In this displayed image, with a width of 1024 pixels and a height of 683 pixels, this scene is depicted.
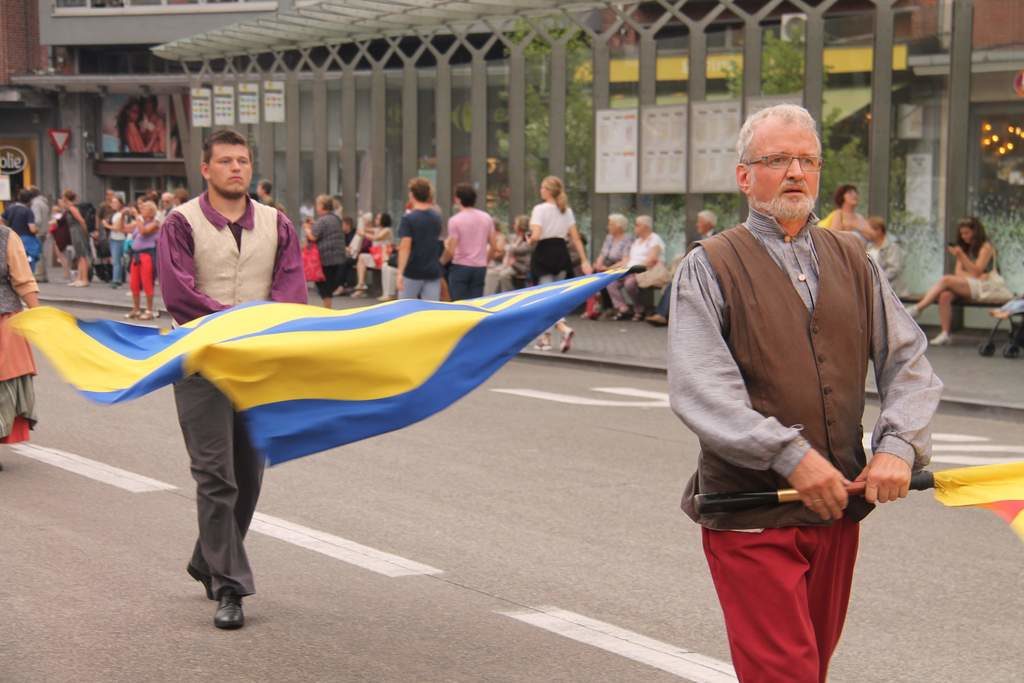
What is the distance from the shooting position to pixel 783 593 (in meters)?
3.52

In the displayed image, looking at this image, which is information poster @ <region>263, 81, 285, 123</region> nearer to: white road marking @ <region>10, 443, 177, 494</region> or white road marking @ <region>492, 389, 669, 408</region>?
white road marking @ <region>492, 389, 669, 408</region>

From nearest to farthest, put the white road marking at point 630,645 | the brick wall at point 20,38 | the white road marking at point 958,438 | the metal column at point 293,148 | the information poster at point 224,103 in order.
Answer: the white road marking at point 630,645 < the white road marking at point 958,438 < the metal column at point 293,148 < the information poster at point 224,103 < the brick wall at point 20,38

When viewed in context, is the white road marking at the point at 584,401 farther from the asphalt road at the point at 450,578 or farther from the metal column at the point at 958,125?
the metal column at the point at 958,125

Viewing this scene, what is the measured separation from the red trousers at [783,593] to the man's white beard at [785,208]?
0.76m

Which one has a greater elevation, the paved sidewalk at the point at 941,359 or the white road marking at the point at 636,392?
the paved sidewalk at the point at 941,359

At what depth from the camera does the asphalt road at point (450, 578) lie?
5473 millimetres

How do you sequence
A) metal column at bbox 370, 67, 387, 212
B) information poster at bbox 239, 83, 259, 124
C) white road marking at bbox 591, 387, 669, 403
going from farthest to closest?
information poster at bbox 239, 83, 259, 124 → metal column at bbox 370, 67, 387, 212 → white road marking at bbox 591, 387, 669, 403

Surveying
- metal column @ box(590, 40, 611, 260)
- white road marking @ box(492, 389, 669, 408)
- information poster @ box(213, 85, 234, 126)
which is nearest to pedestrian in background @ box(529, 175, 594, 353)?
white road marking @ box(492, 389, 669, 408)

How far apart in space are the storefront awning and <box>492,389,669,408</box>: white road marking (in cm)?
924

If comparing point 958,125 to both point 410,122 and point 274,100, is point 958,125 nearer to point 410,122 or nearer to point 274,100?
point 410,122

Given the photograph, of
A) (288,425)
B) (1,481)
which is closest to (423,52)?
(1,481)

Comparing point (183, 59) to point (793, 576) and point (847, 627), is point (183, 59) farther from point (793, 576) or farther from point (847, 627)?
point (793, 576)

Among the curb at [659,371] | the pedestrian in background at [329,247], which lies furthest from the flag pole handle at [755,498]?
the pedestrian in background at [329,247]

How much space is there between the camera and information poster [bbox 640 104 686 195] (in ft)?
69.0
